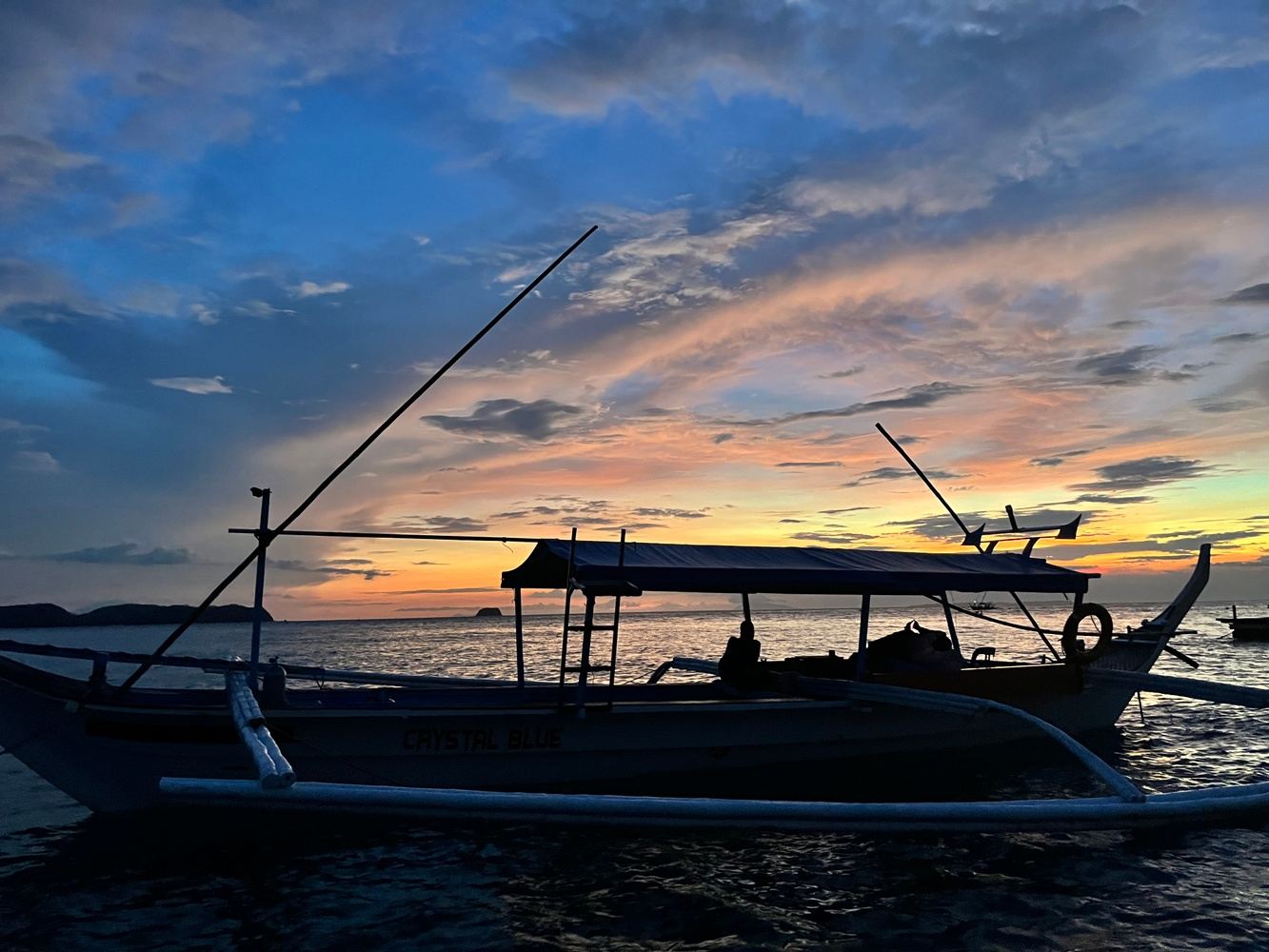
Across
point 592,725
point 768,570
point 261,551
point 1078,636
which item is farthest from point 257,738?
point 1078,636

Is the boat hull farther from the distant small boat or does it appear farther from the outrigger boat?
the distant small boat

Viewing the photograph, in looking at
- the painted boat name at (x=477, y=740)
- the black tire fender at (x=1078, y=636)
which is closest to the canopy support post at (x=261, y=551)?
the painted boat name at (x=477, y=740)

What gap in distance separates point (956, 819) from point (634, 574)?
4.74 m

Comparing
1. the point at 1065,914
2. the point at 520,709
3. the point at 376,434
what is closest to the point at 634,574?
the point at 520,709

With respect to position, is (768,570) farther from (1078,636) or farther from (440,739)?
(1078,636)

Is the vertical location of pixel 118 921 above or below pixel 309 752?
below

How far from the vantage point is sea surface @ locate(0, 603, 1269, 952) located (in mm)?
8219

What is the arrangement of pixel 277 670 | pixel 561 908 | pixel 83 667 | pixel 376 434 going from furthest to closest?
1. pixel 83 667
2. pixel 277 670
3. pixel 376 434
4. pixel 561 908

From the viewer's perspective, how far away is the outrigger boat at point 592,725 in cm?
787

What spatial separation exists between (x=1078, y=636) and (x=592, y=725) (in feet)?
32.7

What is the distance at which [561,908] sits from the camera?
29.1 feet

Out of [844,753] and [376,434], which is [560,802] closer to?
[376,434]

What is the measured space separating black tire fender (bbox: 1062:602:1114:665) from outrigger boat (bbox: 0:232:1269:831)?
3.95ft

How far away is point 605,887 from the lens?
30.9 ft
